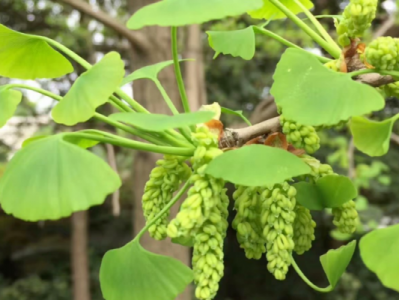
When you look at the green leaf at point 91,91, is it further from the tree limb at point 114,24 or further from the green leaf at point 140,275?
the tree limb at point 114,24

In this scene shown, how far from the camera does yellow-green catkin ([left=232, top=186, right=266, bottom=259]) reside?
33 cm

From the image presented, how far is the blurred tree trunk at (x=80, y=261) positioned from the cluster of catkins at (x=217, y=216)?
1880 millimetres

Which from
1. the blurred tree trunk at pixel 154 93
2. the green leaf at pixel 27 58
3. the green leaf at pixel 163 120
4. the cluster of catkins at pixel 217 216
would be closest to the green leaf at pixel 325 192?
the cluster of catkins at pixel 217 216

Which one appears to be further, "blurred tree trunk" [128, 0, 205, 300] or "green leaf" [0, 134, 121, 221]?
"blurred tree trunk" [128, 0, 205, 300]

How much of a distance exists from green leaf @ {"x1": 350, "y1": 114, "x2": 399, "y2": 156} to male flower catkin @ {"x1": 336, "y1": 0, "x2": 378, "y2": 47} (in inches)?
2.6

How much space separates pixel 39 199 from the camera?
27cm

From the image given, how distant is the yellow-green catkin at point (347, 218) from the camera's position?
351 mm

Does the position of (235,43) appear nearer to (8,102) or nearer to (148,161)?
(8,102)

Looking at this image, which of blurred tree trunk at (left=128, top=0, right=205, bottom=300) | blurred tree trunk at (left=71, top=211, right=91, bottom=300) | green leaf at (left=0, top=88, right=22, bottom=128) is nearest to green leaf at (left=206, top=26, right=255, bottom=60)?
green leaf at (left=0, top=88, right=22, bottom=128)

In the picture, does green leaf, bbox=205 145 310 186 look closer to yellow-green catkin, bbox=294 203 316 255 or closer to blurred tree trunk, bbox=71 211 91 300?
yellow-green catkin, bbox=294 203 316 255

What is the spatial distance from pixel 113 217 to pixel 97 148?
713mm

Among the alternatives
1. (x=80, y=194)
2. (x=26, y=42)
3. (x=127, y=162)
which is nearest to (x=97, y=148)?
(x=127, y=162)

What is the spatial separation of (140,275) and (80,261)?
76.3 inches

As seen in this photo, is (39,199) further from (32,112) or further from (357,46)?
(32,112)
